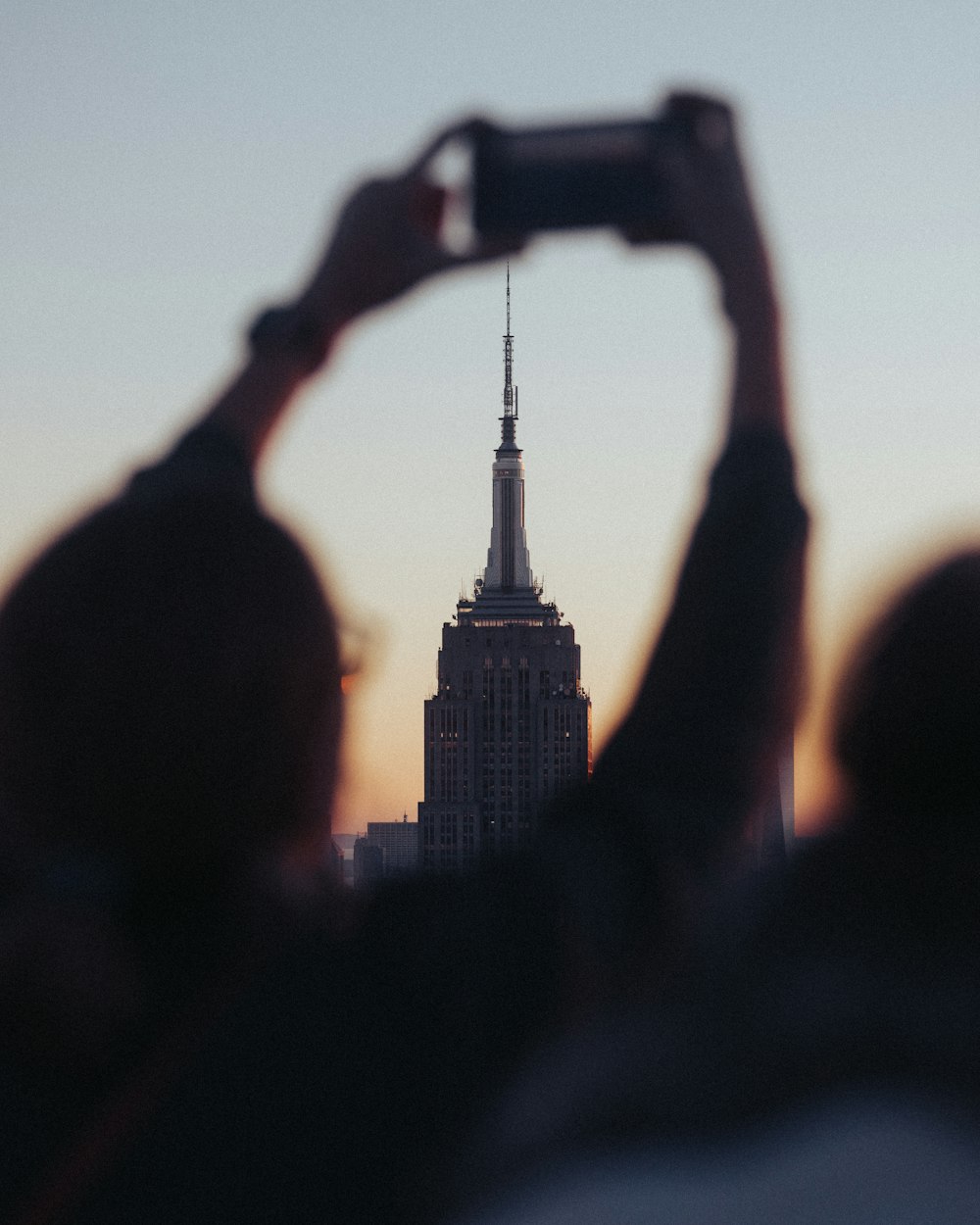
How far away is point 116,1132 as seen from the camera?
4.66ft

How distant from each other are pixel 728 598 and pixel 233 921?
1.98 ft

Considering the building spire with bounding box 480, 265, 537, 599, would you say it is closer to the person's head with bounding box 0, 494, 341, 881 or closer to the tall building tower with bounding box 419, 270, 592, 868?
the tall building tower with bounding box 419, 270, 592, 868

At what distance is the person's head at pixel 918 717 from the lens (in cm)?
144

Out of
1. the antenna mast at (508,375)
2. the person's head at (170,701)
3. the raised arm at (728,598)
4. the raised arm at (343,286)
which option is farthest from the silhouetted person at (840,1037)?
the antenna mast at (508,375)

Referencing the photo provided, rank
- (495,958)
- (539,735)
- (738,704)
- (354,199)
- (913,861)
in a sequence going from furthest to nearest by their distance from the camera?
(539,735) < (354,199) < (738,704) < (913,861) < (495,958)

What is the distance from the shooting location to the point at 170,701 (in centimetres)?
140

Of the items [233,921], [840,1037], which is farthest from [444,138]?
[840,1037]

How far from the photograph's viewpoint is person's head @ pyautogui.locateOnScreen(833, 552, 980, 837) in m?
1.44

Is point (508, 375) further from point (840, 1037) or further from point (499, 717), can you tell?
point (840, 1037)

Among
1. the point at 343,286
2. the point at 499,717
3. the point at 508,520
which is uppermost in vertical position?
the point at 508,520

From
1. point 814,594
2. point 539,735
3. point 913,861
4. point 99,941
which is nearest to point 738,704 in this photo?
point 814,594

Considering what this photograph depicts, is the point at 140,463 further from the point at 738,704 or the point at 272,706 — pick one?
the point at 738,704

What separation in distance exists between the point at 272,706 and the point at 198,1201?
43 cm

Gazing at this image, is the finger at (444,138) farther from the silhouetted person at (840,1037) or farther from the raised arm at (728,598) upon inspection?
the silhouetted person at (840,1037)
